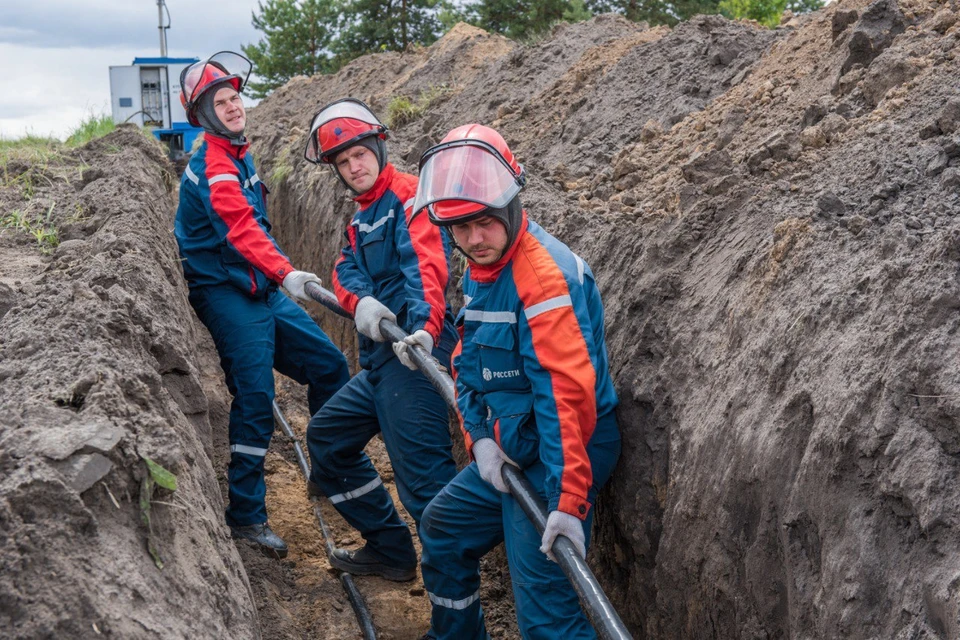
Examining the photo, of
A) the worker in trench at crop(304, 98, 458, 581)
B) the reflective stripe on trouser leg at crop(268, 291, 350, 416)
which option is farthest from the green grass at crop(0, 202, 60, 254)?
the worker in trench at crop(304, 98, 458, 581)

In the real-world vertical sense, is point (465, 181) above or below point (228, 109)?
below

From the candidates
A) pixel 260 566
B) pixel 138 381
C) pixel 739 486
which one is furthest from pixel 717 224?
pixel 260 566

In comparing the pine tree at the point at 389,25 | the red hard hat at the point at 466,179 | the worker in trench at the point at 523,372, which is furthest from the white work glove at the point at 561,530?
the pine tree at the point at 389,25

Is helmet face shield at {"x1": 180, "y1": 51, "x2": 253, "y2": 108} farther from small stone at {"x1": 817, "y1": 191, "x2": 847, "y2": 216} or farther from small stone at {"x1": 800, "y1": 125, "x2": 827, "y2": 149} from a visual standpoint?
small stone at {"x1": 817, "y1": 191, "x2": 847, "y2": 216}

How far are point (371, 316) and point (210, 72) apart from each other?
217 cm

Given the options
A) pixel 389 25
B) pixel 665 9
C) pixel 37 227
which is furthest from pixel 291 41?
pixel 37 227

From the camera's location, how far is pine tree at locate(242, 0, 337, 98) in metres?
29.3

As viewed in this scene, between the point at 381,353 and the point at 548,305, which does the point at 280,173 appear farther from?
the point at 548,305

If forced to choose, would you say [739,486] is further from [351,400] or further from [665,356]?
[351,400]

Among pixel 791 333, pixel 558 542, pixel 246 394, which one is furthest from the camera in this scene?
pixel 246 394

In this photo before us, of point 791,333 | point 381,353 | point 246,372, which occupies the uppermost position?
point 791,333

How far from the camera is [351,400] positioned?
17.2 ft

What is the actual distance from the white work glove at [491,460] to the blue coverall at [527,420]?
0.05 m

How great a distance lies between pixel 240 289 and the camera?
5930 millimetres
